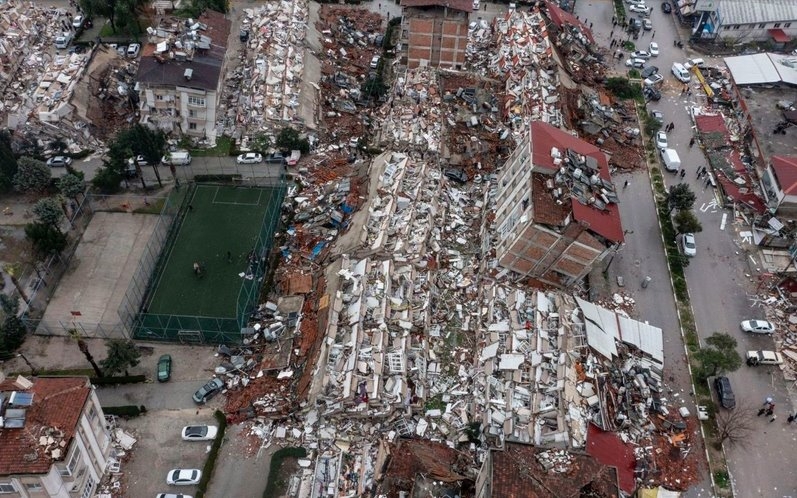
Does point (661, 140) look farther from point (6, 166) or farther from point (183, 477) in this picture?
point (6, 166)

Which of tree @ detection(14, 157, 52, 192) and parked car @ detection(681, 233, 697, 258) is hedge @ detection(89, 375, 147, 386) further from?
parked car @ detection(681, 233, 697, 258)

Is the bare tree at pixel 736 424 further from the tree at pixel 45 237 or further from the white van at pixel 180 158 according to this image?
the tree at pixel 45 237

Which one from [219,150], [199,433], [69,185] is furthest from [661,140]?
[69,185]

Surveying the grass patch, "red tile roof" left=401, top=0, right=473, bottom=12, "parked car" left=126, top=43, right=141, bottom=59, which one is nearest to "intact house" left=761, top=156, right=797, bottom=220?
"red tile roof" left=401, top=0, right=473, bottom=12

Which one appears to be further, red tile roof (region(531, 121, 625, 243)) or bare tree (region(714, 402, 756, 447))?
red tile roof (region(531, 121, 625, 243))

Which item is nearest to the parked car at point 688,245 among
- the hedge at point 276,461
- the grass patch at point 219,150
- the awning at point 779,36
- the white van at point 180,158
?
the hedge at point 276,461
